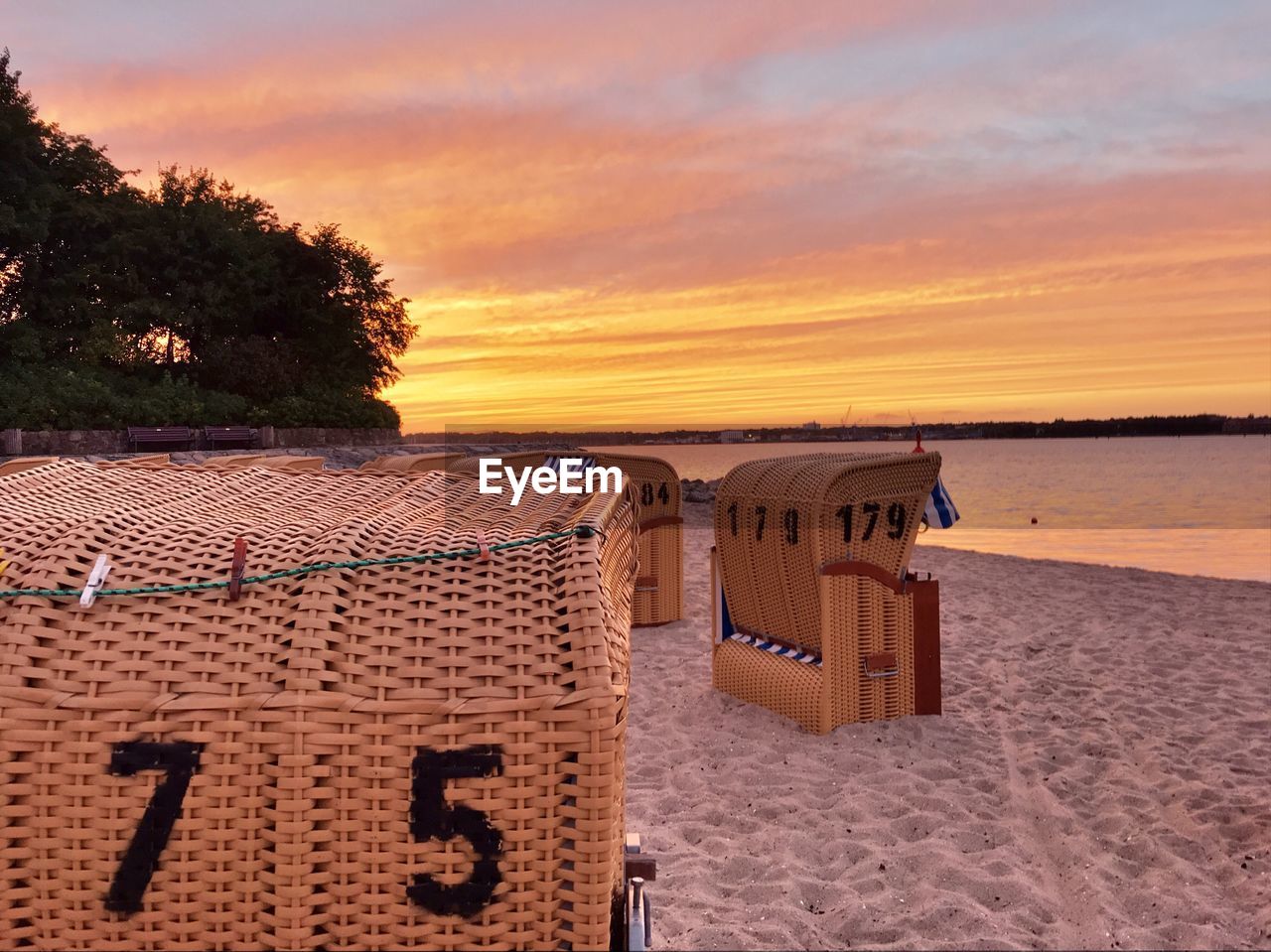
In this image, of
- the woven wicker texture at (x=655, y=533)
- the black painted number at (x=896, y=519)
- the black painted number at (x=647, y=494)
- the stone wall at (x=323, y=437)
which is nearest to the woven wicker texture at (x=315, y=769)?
the black painted number at (x=896, y=519)

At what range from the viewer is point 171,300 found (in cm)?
3631

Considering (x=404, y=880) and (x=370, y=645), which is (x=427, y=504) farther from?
(x=404, y=880)

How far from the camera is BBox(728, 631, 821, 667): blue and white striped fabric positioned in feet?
23.3

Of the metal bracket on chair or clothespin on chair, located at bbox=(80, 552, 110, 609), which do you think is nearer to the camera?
clothespin on chair, located at bbox=(80, 552, 110, 609)

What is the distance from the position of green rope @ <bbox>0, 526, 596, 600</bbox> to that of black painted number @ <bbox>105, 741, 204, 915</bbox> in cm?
27

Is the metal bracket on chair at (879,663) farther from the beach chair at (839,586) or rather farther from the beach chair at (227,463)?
the beach chair at (227,463)

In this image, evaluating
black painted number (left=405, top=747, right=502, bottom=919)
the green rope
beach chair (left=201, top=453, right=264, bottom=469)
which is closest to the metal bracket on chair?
beach chair (left=201, top=453, right=264, bottom=469)

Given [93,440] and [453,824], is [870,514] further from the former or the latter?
[93,440]

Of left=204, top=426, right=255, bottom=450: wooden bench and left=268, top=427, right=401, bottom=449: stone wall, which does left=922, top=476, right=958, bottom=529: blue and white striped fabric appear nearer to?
left=204, top=426, right=255, bottom=450: wooden bench

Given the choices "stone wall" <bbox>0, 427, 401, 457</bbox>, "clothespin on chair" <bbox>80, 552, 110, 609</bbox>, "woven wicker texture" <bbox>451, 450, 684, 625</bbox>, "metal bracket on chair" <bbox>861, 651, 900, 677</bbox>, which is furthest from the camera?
"stone wall" <bbox>0, 427, 401, 457</bbox>

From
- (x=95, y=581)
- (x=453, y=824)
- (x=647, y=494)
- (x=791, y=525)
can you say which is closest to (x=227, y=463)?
(x=95, y=581)

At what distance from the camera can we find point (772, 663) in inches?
290

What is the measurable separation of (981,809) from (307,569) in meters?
5.15

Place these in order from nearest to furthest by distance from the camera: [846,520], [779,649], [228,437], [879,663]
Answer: [846,520]
[879,663]
[779,649]
[228,437]
